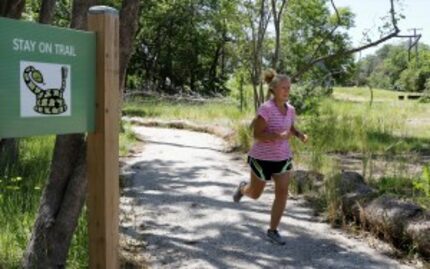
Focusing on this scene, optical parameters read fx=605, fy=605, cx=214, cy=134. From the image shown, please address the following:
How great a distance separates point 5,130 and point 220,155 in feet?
31.8

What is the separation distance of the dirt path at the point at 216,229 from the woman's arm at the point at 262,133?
1048 millimetres

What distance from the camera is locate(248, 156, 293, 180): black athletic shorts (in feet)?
19.5

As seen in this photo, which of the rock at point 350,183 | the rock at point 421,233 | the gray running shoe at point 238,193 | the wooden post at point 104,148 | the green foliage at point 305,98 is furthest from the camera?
the green foliage at point 305,98

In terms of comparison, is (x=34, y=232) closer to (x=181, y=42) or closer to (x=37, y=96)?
(x=37, y=96)

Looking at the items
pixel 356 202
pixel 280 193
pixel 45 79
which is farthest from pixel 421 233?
pixel 45 79

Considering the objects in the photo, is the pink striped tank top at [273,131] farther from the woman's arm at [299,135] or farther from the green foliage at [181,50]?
the green foliage at [181,50]

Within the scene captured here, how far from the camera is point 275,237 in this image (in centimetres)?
600

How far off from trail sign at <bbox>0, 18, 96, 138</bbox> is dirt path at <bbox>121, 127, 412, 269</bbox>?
2.44m

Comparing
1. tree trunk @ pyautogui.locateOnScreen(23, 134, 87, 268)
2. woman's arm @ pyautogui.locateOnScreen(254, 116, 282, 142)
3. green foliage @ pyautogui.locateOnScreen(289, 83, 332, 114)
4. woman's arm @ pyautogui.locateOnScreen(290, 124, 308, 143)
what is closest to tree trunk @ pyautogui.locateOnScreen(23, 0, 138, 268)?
tree trunk @ pyautogui.locateOnScreen(23, 134, 87, 268)

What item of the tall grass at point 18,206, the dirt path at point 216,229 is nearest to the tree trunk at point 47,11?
the tall grass at point 18,206

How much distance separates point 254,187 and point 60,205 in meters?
2.66

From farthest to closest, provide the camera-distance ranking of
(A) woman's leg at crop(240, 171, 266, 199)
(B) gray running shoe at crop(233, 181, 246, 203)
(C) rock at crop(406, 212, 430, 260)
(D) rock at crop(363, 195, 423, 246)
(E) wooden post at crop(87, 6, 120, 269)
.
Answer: (B) gray running shoe at crop(233, 181, 246, 203) < (A) woman's leg at crop(240, 171, 266, 199) < (D) rock at crop(363, 195, 423, 246) < (C) rock at crop(406, 212, 430, 260) < (E) wooden post at crop(87, 6, 120, 269)

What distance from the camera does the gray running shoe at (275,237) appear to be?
19.5ft

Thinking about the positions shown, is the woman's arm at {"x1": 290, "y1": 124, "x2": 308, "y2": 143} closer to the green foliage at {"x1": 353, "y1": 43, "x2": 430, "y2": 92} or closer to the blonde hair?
the blonde hair
